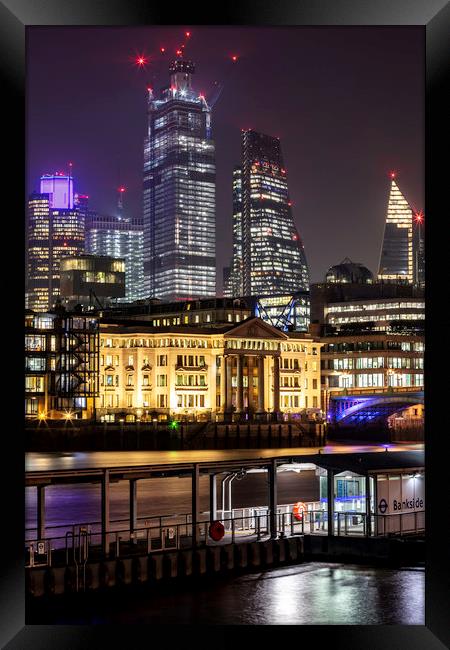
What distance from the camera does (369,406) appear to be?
57531 millimetres

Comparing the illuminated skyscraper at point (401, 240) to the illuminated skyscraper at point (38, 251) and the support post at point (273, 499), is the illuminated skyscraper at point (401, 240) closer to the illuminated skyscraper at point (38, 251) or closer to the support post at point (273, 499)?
the illuminated skyscraper at point (38, 251)

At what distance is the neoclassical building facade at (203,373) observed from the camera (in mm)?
60688

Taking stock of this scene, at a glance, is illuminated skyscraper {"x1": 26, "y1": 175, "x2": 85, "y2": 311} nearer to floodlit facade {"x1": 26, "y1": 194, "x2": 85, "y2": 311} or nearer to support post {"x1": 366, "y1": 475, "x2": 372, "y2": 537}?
floodlit facade {"x1": 26, "y1": 194, "x2": 85, "y2": 311}

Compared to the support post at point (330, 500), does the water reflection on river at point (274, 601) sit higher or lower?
lower

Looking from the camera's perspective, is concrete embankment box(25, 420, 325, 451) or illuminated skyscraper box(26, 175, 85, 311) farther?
illuminated skyscraper box(26, 175, 85, 311)

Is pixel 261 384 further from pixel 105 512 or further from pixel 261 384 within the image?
pixel 105 512

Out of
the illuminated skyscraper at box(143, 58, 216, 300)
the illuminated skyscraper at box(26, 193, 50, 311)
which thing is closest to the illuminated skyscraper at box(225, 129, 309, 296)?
the illuminated skyscraper at box(143, 58, 216, 300)

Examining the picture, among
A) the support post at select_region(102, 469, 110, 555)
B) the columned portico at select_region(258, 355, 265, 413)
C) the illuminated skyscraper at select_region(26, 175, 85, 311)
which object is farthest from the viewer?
the illuminated skyscraper at select_region(26, 175, 85, 311)

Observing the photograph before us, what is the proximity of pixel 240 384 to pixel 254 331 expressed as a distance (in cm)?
310

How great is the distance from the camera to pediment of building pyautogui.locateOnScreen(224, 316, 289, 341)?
64125 mm

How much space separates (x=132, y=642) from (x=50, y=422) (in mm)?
48673
